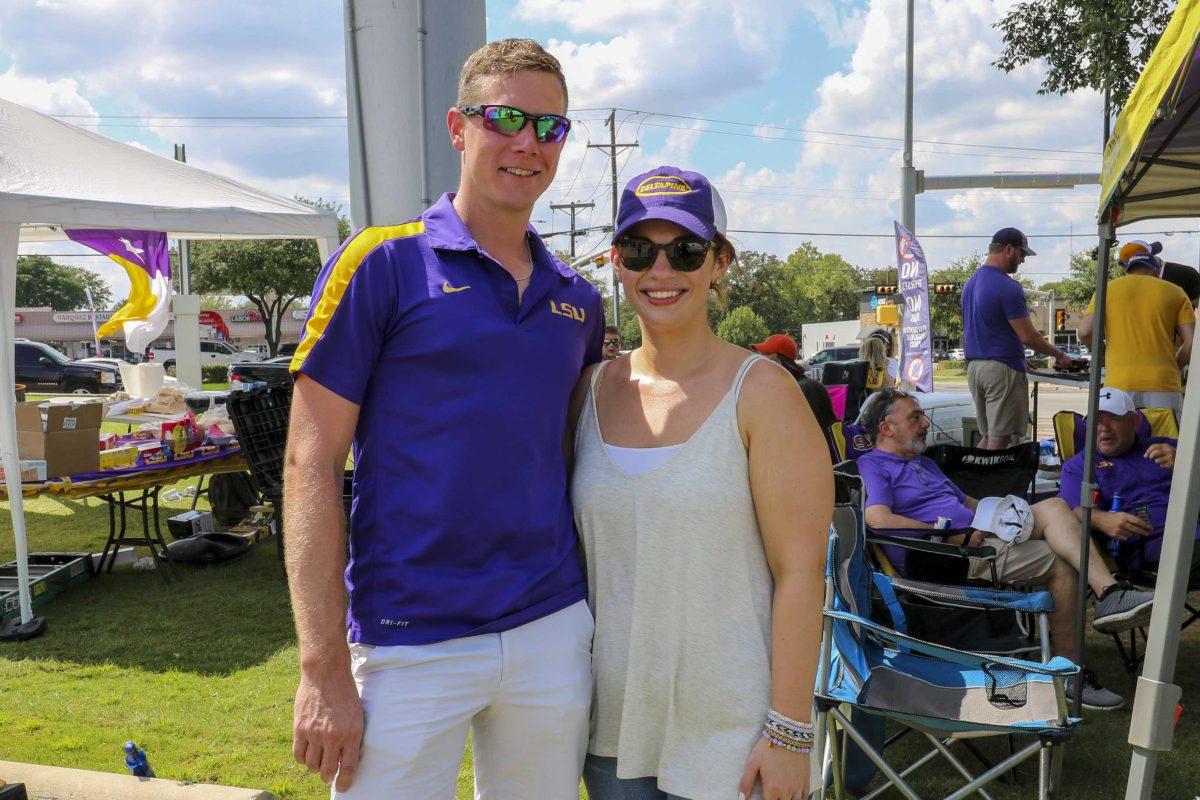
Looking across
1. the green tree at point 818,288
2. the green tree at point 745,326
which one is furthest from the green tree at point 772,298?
the green tree at point 745,326

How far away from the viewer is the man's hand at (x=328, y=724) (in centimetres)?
162

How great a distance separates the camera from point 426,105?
2.79 meters

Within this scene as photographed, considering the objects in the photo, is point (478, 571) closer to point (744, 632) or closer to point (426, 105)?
point (744, 632)

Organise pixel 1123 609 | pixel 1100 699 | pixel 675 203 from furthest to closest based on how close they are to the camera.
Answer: pixel 1100 699 < pixel 1123 609 < pixel 675 203

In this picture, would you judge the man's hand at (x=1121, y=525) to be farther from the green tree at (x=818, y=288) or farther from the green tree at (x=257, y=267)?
the green tree at (x=818, y=288)

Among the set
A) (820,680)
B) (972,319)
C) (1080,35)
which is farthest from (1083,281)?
(820,680)

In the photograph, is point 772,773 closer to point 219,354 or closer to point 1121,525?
point 1121,525

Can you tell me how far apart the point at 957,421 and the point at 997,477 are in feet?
14.6

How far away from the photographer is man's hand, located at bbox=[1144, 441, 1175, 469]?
4.65 metres

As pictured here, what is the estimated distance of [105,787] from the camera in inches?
117

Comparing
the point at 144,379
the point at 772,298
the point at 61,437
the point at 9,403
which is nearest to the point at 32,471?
the point at 61,437

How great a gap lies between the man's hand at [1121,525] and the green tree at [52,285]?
94278mm

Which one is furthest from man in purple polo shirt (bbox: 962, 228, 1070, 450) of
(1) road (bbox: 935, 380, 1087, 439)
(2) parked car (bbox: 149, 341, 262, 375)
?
(2) parked car (bbox: 149, 341, 262, 375)

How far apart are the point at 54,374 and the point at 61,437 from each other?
2797 centimetres
